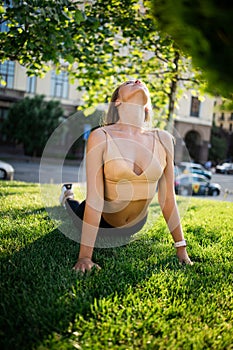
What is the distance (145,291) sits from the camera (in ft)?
7.57

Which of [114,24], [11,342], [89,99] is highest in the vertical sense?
[114,24]

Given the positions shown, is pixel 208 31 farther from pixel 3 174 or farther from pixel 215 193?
pixel 215 193

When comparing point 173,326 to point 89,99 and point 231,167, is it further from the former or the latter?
point 231,167

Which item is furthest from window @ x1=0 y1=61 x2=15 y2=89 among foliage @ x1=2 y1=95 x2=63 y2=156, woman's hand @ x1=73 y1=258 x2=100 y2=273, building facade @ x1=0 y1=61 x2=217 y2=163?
woman's hand @ x1=73 y1=258 x2=100 y2=273

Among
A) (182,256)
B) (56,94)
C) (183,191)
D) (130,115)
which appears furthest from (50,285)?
(56,94)

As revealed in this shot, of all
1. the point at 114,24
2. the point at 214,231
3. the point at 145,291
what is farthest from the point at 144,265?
the point at 114,24

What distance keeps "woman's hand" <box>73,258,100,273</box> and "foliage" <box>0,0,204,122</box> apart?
2186 mm

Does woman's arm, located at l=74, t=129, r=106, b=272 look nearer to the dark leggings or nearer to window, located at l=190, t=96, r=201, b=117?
the dark leggings

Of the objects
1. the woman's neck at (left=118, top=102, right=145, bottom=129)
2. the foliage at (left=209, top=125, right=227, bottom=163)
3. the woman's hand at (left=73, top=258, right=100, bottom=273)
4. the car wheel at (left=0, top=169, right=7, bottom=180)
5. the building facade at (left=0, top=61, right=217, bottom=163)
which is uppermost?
the building facade at (left=0, top=61, right=217, bottom=163)

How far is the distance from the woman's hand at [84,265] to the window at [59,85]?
112 feet

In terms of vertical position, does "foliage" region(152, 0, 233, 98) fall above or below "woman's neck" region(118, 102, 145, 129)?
above

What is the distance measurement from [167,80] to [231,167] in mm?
30881

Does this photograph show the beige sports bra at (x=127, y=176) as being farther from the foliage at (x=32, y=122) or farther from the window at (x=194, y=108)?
the window at (x=194, y=108)

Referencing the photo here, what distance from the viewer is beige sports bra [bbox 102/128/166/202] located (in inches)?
108
